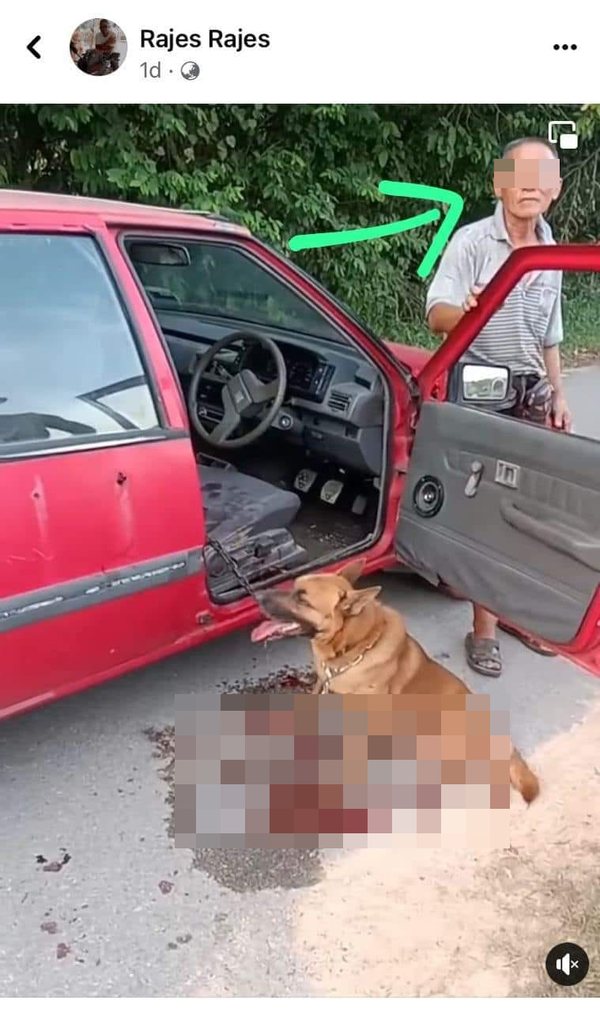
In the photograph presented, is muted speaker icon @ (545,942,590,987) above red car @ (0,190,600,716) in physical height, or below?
below

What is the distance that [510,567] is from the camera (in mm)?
2195

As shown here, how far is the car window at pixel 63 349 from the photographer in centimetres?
188

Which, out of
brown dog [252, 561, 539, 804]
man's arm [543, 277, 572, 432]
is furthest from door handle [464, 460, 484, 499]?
man's arm [543, 277, 572, 432]

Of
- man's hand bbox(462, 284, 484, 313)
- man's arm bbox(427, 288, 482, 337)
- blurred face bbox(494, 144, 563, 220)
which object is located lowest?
man's arm bbox(427, 288, 482, 337)

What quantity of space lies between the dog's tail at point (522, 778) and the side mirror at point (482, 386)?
1.02 metres

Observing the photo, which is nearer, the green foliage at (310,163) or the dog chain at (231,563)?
Result: the dog chain at (231,563)

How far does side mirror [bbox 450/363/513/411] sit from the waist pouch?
5.4 inches

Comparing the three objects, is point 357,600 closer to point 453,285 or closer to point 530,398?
point 530,398

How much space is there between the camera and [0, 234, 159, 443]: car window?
1.88 m
